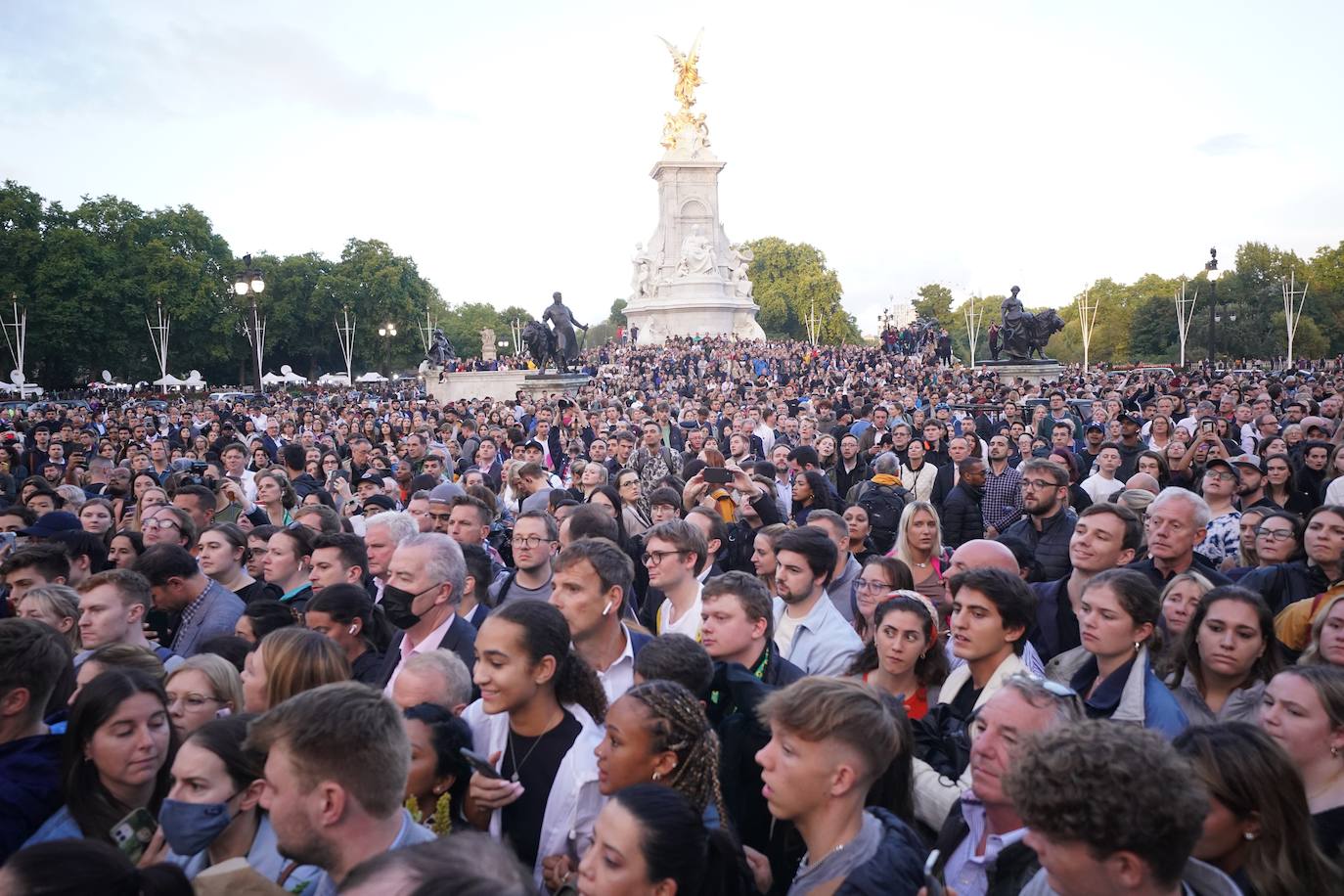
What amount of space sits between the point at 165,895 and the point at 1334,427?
14.3 meters

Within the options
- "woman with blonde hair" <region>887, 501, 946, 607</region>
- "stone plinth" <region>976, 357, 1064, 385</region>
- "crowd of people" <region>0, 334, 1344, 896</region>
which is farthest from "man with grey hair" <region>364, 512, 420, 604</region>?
"stone plinth" <region>976, 357, 1064, 385</region>

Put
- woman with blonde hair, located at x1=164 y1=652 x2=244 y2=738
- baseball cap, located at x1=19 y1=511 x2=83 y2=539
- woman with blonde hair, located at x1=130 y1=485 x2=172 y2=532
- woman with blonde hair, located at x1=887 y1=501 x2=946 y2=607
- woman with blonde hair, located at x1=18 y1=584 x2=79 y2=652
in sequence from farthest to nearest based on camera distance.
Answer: woman with blonde hair, located at x1=130 y1=485 x2=172 y2=532 → baseball cap, located at x1=19 y1=511 x2=83 y2=539 → woman with blonde hair, located at x1=887 y1=501 x2=946 y2=607 → woman with blonde hair, located at x1=18 y1=584 x2=79 y2=652 → woman with blonde hair, located at x1=164 y1=652 x2=244 y2=738

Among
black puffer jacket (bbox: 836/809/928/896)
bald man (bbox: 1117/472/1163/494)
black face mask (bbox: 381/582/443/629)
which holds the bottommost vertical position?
black puffer jacket (bbox: 836/809/928/896)

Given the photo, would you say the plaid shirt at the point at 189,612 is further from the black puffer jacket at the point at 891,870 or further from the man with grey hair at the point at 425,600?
the black puffer jacket at the point at 891,870

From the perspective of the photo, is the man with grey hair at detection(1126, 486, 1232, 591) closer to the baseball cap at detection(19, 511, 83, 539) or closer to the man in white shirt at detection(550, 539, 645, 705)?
the man in white shirt at detection(550, 539, 645, 705)

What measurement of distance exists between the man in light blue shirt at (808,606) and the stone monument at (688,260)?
186ft

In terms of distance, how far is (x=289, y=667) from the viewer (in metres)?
3.80

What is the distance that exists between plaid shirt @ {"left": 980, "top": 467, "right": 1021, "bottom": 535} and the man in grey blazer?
6437 millimetres

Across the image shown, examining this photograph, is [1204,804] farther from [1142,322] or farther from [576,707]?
[1142,322]

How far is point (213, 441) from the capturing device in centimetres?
1692

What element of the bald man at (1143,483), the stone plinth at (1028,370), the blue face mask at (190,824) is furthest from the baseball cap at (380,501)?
the stone plinth at (1028,370)

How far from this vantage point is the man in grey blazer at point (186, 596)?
5.42 meters

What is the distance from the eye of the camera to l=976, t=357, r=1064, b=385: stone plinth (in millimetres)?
25922

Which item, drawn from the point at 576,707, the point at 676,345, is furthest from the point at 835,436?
the point at 676,345
